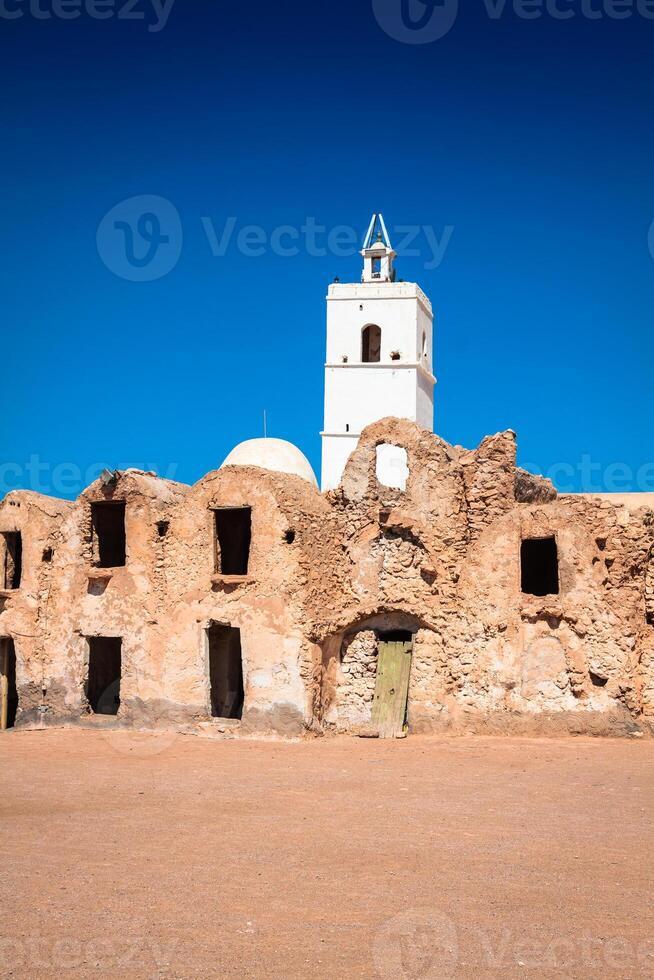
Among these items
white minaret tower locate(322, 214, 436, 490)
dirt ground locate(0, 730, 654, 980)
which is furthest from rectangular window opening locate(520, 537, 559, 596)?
white minaret tower locate(322, 214, 436, 490)

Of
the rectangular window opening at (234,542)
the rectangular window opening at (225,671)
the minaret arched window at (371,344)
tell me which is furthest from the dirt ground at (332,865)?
the minaret arched window at (371,344)

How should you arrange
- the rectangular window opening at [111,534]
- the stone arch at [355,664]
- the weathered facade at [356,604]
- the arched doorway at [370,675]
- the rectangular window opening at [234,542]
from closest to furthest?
the weathered facade at [356,604] < the arched doorway at [370,675] < the stone arch at [355,664] < the rectangular window opening at [234,542] < the rectangular window opening at [111,534]

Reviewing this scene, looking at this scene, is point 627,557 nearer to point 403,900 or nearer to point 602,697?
point 602,697

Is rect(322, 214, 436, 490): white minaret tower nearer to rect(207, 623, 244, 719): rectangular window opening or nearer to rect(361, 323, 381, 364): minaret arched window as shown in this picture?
rect(361, 323, 381, 364): minaret arched window

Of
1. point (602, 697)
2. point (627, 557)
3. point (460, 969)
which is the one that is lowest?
point (460, 969)

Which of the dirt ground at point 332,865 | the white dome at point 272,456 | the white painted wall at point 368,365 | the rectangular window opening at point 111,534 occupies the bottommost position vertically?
the dirt ground at point 332,865

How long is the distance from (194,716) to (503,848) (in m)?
10.3

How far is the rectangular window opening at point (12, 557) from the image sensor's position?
2352 cm

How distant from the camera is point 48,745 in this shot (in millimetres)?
19656

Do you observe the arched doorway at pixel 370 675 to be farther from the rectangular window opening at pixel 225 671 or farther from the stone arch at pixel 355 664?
the rectangular window opening at pixel 225 671

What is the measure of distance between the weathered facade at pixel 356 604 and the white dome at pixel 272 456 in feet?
32.0

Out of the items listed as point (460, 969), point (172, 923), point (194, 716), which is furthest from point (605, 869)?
point (194, 716)

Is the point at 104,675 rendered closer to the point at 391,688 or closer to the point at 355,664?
the point at 355,664

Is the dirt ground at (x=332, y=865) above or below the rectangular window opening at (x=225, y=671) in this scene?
below
